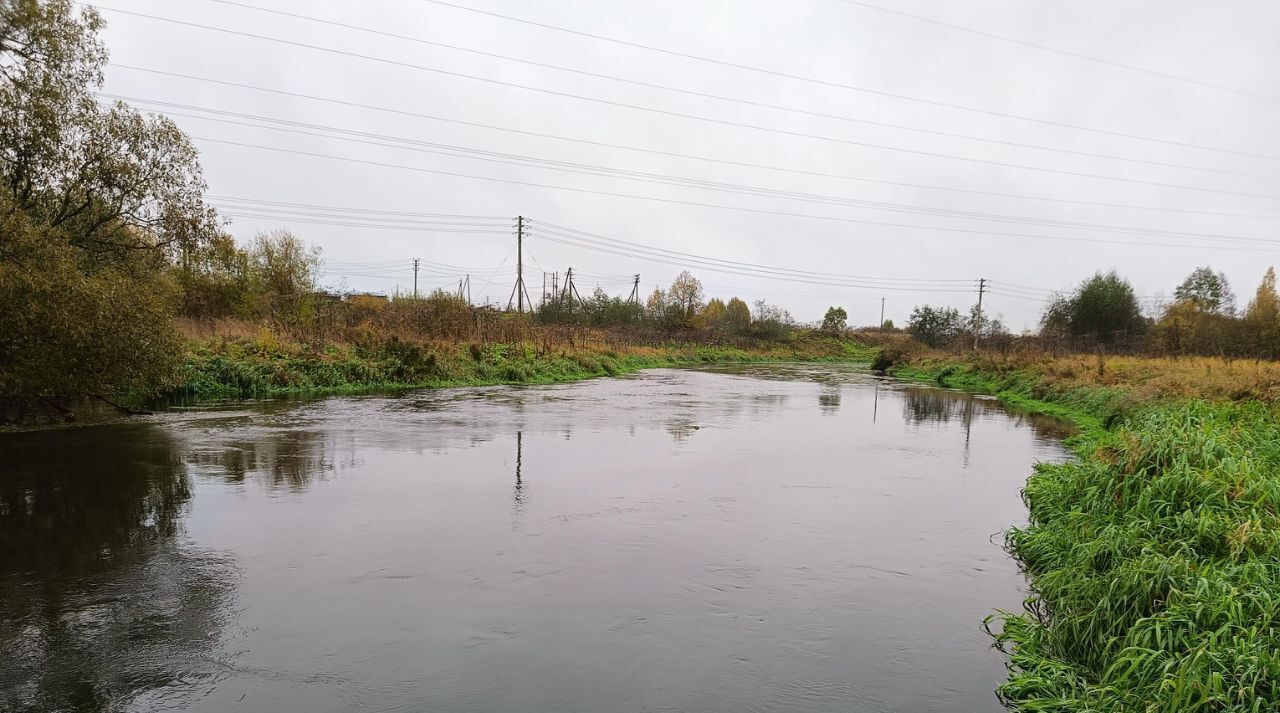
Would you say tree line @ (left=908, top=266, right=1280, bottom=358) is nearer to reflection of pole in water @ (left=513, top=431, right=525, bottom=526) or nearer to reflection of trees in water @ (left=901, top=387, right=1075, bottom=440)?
reflection of trees in water @ (left=901, top=387, right=1075, bottom=440)

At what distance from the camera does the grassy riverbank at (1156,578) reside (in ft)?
12.5

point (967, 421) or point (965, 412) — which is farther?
point (965, 412)

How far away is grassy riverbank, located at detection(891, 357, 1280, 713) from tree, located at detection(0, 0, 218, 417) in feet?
48.9

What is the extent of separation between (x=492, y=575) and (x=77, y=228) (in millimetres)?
16249

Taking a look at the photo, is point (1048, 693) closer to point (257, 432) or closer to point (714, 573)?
point (714, 573)

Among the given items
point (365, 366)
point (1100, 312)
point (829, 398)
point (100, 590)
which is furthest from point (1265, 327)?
point (100, 590)

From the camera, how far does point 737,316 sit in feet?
234

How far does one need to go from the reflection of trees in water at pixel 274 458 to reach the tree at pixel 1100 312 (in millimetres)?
43453

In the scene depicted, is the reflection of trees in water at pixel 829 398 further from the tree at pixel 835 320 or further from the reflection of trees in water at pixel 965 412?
the tree at pixel 835 320

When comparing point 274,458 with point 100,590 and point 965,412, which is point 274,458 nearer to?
point 100,590

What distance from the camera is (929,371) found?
3903 cm

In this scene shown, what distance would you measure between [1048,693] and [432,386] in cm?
2124

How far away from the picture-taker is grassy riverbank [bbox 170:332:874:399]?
1898 cm

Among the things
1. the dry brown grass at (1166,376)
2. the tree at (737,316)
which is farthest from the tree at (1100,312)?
the tree at (737,316)
